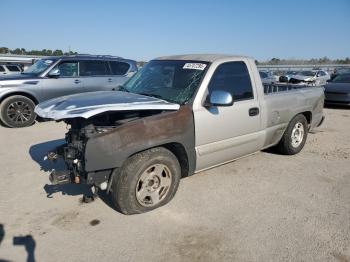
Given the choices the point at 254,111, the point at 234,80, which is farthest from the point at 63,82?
the point at 254,111

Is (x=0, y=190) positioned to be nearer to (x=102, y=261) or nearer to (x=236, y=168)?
(x=102, y=261)

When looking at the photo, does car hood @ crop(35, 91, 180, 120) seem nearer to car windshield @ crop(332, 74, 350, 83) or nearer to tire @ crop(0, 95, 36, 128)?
tire @ crop(0, 95, 36, 128)

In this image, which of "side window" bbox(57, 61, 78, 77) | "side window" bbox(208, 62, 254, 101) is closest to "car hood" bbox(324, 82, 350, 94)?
"side window" bbox(208, 62, 254, 101)

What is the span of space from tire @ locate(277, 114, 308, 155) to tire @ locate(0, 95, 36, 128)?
6632mm

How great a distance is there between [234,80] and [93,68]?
6443 mm

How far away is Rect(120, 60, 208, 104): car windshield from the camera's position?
421 centimetres

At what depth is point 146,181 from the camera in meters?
3.77

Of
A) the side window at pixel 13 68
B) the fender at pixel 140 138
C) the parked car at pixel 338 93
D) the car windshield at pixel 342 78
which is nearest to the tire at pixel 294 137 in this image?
the fender at pixel 140 138

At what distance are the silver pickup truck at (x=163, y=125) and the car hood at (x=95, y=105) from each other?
11mm

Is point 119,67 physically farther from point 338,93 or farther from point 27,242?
point 338,93

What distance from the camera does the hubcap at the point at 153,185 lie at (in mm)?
3753

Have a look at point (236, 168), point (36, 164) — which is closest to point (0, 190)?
point (36, 164)

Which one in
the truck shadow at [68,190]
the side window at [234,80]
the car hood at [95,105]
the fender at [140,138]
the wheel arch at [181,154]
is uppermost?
the side window at [234,80]

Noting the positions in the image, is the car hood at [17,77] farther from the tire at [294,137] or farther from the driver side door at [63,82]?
the tire at [294,137]
